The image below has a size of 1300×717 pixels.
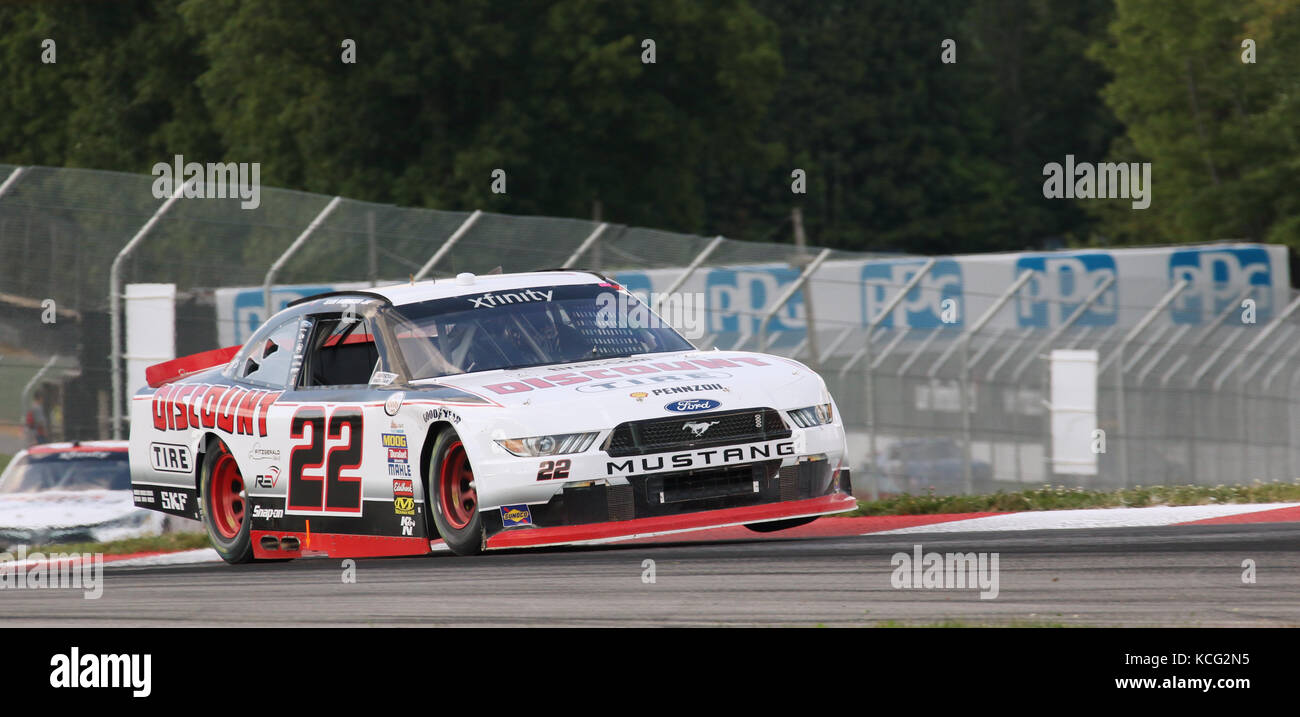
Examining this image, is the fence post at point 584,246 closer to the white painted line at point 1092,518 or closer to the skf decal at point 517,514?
the white painted line at point 1092,518

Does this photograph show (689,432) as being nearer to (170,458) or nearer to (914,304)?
(170,458)

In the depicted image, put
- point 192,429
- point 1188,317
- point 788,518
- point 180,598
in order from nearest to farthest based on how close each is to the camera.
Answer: point 180,598 < point 788,518 < point 192,429 < point 1188,317

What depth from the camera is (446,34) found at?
41.4 m

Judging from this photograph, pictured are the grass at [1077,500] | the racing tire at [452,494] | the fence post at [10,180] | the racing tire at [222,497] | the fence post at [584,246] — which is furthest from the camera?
the fence post at [584,246]

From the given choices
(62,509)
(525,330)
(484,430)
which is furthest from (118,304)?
(484,430)

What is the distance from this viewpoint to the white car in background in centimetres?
1423

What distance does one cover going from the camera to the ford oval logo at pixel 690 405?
8570mm

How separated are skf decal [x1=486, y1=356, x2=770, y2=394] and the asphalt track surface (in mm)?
802

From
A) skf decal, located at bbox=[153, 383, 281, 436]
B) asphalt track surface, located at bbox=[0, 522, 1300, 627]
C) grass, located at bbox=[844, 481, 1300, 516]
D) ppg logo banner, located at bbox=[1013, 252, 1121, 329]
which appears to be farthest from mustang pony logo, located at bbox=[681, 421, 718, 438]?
ppg logo banner, located at bbox=[1013, 252, 1121, 329]

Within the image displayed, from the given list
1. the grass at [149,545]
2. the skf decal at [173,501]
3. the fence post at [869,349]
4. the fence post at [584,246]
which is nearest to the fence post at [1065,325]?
the fence post at [869,349]

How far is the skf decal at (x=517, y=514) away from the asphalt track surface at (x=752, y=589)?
0.21 metres

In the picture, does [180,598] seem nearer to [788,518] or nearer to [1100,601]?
[788,518]

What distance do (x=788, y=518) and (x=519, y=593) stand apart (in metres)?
1.84

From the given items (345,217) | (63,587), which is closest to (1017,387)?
(345,217)
